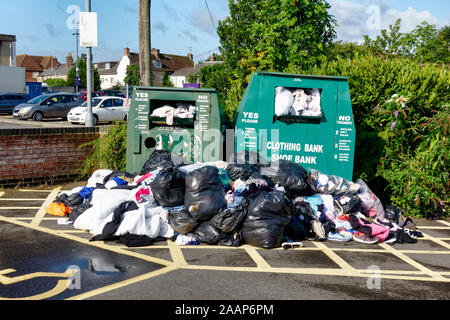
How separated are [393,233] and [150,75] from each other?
6.71m

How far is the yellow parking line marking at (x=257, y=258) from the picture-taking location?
4941mm

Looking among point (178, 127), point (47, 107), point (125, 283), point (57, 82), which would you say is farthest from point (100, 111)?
point (57, 82)

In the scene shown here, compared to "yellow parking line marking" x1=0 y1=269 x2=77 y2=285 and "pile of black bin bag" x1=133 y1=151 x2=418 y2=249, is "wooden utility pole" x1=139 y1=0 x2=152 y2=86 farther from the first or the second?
"yellow parking line marking" x1=0 y1=269 x2=77 y2=285

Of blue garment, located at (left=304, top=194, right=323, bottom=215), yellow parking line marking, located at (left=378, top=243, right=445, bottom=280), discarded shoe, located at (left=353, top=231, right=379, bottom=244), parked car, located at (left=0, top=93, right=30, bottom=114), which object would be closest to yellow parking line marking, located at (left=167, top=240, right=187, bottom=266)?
blue garment, located at (left=304, top=194, right=323, bottom=215)

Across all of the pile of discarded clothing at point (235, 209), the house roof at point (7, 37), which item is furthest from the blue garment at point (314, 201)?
the house roof at point (7, 37)

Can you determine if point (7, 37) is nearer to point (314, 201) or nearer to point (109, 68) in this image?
point (314, 201)

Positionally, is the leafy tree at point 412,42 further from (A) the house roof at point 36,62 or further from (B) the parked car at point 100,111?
(A) the house roof at point 36,62

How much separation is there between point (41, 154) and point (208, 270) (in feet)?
17.9

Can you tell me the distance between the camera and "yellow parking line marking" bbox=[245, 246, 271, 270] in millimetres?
4941

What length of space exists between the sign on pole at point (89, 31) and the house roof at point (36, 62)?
94.6 m

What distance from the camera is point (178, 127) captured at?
7.64 meters

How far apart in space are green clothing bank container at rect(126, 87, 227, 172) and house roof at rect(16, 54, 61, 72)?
98.9 metres

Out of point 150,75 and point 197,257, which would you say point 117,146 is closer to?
point 150,75

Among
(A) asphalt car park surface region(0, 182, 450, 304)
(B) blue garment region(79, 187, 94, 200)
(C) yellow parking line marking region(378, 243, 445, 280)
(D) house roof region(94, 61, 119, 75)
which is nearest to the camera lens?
(A) asphalt car park surface region(0, 182, 450, 304)
